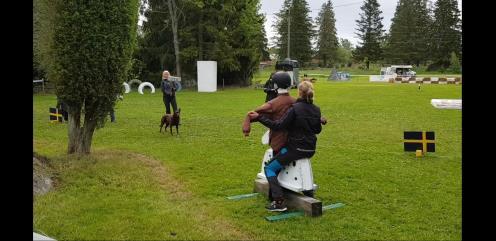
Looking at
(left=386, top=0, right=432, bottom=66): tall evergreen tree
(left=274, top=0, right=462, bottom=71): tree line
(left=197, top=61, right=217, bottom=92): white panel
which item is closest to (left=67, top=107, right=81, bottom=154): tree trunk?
(left=197, top=61, right=217, bottom=92): white panel

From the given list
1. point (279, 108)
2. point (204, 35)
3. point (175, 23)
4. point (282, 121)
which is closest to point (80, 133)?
point (279, 108)

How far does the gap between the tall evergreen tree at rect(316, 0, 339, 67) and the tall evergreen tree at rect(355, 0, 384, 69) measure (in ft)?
24.5

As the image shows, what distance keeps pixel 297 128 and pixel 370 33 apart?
84.7 metres

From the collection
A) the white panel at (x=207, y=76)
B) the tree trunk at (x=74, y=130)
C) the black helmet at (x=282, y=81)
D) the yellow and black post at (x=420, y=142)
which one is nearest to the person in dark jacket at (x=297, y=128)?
the black helmet at (x=282, y=81)

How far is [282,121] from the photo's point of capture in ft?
19.1

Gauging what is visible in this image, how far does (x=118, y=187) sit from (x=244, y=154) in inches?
141

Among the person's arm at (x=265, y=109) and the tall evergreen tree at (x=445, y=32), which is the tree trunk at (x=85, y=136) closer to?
the person's arm at (x=265, y=109)

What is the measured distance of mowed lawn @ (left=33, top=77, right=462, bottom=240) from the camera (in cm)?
541

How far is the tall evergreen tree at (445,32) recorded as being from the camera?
242 feet

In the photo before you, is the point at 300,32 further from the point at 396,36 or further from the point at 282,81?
the point at 282,81

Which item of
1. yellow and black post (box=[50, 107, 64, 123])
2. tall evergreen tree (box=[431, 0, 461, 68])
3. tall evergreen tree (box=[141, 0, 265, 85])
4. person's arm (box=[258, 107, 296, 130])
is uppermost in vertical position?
tall evergreen tree (box=[431, 0, 461, 68])

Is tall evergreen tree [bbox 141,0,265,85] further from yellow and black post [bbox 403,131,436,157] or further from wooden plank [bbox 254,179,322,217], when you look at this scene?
wooden plank [bbox 254,179,322,217]

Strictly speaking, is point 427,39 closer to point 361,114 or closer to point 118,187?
point 361,114
